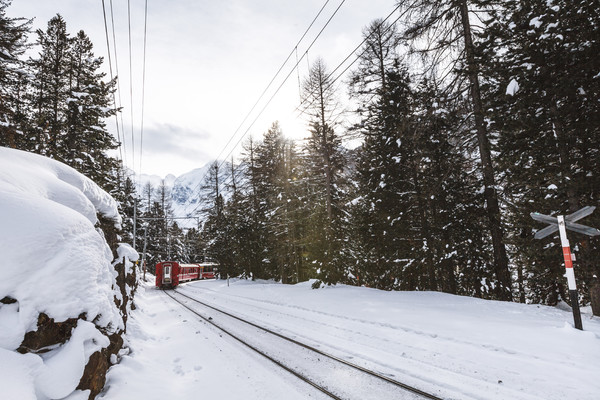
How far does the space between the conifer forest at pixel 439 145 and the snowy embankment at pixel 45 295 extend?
33.8 ft

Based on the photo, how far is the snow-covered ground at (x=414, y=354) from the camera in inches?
173

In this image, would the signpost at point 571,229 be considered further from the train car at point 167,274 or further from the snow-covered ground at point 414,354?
the train car at point 167,274

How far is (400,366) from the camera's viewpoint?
5238 millimetres

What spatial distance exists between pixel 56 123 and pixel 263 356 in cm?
1822

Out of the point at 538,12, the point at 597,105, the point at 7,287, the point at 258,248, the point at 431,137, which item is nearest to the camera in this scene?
the point at 7,287

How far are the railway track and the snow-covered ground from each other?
24cm

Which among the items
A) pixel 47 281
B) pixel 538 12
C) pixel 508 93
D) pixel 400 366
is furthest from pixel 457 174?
pixel 47 281

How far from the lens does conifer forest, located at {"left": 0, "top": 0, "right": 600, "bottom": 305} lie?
26.5 ft

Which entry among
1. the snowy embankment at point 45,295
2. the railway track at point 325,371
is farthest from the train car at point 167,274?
the snowy embankment at point 45,295

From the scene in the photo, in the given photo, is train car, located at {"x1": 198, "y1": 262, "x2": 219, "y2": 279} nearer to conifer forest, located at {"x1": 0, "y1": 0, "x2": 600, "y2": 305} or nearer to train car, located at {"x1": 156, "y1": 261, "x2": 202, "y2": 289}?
train car, located at {"x1": 156, "y1": 261, "x2": 202, "y2": 289}

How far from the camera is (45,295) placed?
11.2 feet

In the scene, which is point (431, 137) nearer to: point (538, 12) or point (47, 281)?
point (538, 12)

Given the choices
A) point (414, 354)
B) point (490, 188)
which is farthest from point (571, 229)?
point (490, 188)

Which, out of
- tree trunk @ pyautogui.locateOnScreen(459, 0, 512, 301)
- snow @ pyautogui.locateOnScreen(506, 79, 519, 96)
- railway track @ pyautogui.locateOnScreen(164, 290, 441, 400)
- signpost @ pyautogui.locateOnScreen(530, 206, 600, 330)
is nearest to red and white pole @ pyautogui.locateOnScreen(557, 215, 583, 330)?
signpost @ pyautogui.locateOnScreen(530, 206, 600, 330)
